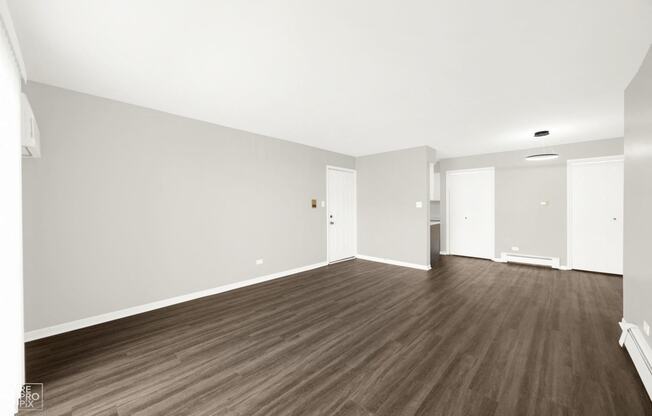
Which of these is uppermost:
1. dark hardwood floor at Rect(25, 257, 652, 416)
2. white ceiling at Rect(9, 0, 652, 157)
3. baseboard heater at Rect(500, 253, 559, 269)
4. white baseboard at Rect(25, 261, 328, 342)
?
white ceiling at Rect(9, 0, 652, 157)

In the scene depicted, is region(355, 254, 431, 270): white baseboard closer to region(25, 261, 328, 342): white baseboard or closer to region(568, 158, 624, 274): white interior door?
region(25, 261, 328, 342): white baseboard

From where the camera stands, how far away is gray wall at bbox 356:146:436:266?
210 inches

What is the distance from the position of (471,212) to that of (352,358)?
5.70 metres

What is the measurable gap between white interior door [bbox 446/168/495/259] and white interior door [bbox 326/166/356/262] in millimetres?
2773

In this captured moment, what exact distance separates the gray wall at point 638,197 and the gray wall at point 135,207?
4.56 m

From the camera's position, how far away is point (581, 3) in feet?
5.23

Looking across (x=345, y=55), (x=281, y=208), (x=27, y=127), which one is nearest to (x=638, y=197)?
(x=345, y=55)

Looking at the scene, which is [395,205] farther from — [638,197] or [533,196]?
[638,197]

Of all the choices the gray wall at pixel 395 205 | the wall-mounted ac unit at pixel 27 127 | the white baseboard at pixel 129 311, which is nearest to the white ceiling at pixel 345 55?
the wall-mounted ac unit at pixel 27 127

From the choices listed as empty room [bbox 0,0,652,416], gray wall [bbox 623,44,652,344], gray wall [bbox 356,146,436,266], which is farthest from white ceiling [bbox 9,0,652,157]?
gray wall [bbox 356,146,436,266]

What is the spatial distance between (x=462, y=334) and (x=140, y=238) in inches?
163

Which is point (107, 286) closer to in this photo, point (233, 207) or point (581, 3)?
point (233, 207)

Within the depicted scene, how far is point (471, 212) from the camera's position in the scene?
644 centimetres

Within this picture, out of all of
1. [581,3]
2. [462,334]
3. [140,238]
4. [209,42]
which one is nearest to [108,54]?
[209,42]
